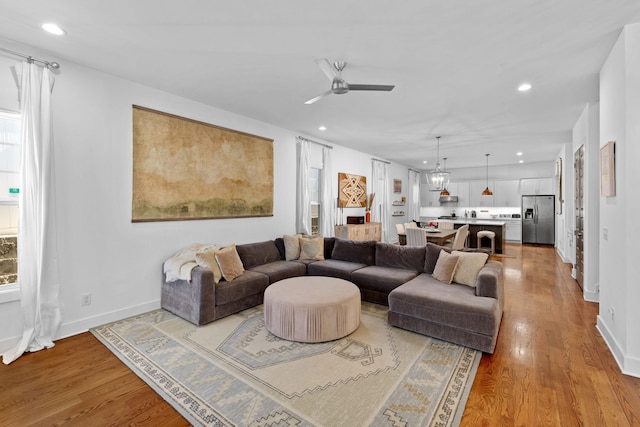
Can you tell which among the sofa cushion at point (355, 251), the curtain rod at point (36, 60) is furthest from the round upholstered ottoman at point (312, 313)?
the curtain rod at point (36, 60)

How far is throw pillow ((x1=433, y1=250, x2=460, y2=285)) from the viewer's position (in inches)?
143

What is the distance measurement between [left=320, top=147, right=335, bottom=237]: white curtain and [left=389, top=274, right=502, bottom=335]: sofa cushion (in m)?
3.35

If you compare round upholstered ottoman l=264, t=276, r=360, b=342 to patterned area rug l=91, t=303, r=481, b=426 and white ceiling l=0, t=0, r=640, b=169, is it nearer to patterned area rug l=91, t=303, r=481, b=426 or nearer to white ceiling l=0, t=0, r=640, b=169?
patterned area rug l=91, t=303, r=481, b=426

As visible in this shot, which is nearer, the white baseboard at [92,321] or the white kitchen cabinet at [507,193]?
the white baseboard at [92,321]

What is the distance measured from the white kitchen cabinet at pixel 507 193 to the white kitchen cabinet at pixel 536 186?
0.17m

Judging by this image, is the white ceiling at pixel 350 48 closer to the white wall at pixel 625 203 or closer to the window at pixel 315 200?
the white wall at pixel 625 203

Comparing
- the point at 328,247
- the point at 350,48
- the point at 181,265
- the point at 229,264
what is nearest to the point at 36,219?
the point at 181,265

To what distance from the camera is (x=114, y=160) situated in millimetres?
3502

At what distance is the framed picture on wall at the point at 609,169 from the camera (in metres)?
2.78

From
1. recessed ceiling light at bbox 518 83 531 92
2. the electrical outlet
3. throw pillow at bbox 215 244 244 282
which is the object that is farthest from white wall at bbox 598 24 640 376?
the electrical outlet

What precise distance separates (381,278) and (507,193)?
8867 millimetres

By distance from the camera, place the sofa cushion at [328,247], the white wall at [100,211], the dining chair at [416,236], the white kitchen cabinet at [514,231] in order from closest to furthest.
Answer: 1. the white wall at [100,211]
2. the sofa cushion at [328,247]
3. the dining chair at [416,236]
4. the white kitchen cabinet at [514,231]

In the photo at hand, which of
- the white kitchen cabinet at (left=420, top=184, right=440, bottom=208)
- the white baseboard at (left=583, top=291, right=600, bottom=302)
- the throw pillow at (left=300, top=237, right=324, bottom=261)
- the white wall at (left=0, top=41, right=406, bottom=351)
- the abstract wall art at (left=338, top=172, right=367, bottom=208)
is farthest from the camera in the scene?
the white kitchen cabinet at (left=420, top=184, right=440, bottom=208)

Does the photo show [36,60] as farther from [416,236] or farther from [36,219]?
[416,236]
